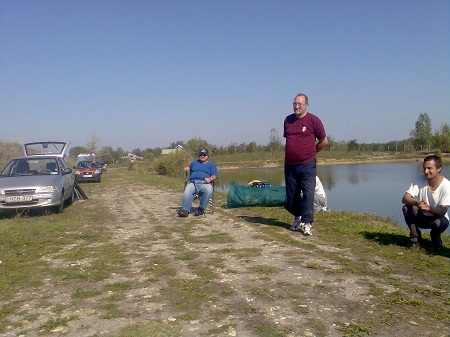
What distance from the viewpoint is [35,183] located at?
9.98 meters

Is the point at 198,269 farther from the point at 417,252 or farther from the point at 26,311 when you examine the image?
the point at 417,252

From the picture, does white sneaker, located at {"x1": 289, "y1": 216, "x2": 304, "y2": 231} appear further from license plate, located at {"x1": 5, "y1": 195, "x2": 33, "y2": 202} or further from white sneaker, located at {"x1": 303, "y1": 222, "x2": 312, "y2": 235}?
license plate, located at {"x1": 5, "y1": 195, "x2": 33, "y2": 202}

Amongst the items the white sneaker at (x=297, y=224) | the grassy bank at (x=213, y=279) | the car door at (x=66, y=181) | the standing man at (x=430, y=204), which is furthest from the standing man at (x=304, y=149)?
the car door at (x=66, y=181)

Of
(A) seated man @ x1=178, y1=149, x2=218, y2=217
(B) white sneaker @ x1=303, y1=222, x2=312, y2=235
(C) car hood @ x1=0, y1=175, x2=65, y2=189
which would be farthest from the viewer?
(C) car hood @ x1=0, y1=175, x2=65, y2=189

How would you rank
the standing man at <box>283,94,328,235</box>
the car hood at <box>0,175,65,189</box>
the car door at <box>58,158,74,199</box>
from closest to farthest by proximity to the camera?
the standing man at <box>283,94,328,235</box>
the car hood at <box>0,175,65,189</box>
the car door at <box>58,158,74,199</box>

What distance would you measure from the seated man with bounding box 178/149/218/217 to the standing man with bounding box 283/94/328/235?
2.78 m

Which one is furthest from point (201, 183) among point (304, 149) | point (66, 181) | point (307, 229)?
point (66, 181)

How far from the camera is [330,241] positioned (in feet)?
20.2

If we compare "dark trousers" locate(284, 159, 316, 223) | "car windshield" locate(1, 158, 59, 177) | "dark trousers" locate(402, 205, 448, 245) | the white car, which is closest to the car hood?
the white car

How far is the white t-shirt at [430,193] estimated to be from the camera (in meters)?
5.46

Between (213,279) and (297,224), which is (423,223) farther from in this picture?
(213,279)

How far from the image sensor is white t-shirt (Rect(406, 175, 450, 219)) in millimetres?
5465

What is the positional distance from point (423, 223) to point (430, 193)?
420mm

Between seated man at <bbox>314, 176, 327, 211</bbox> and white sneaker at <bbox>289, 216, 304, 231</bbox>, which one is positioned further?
seated man at <bbox>314, 176, 327, 211</bbox>
